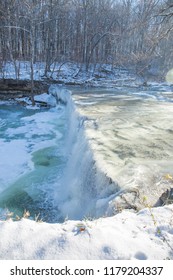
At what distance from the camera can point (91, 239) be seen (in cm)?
253

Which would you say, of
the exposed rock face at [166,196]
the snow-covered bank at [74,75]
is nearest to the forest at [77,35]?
the snow-covered bank at [74,75]

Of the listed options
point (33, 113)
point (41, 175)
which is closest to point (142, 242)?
point (41, 175)

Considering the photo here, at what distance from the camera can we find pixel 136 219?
9.64 feet

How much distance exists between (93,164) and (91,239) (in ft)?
8.98

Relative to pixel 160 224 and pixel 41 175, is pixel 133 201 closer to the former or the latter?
pixel 160 224

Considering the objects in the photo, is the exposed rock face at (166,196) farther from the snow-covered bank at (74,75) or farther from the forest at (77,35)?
the forest at (77,35)

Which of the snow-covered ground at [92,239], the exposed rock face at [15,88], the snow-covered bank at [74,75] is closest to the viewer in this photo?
the snow-covered ground at [92,239]

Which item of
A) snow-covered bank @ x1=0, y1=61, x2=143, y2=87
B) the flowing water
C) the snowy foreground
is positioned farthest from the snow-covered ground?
snow-covered bank @ x1=0, y1=61, x2=143, y2=87

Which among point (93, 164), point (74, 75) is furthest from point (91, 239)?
point (74, 75)

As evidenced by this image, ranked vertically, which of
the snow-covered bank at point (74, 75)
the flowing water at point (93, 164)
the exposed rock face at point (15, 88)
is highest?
the snow-covered bank at point (74, 75)

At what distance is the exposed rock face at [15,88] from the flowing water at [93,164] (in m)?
6.45

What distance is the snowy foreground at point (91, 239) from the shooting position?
2362 millimetres

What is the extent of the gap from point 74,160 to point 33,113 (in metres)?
Answer: 8.39
